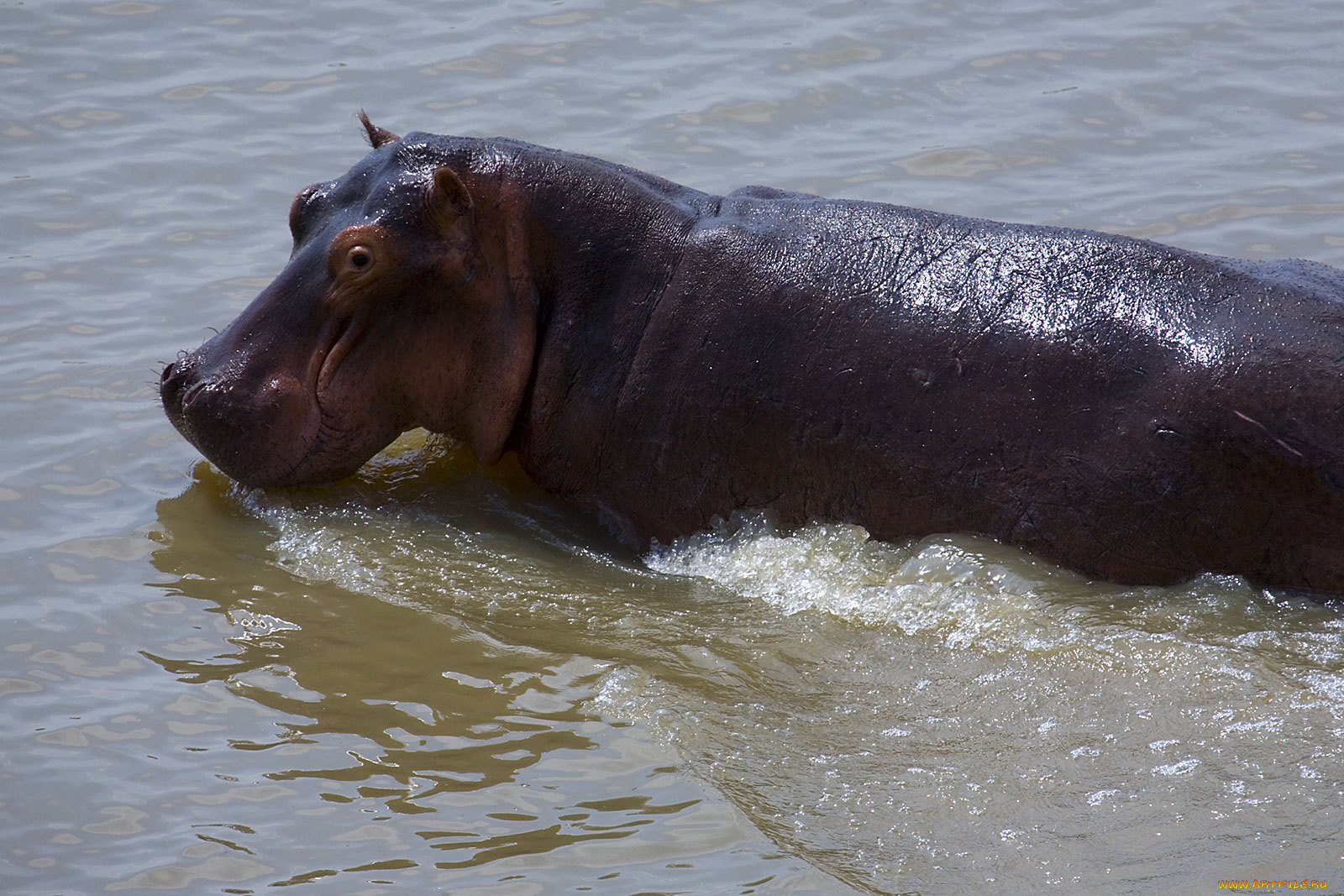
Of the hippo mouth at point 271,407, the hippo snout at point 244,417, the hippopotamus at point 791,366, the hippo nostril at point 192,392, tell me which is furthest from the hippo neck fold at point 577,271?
the hippo nostril at point 192,392

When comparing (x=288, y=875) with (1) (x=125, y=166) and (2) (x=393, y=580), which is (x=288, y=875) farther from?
(1) (x=125, y=166)

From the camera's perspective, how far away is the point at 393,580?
221 inches

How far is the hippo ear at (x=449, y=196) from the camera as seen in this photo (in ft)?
18.5

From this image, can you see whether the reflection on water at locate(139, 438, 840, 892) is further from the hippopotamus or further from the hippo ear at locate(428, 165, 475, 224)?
the hippo ear at locate(428, 165, 475, 224)

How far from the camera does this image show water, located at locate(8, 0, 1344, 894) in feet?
13.1

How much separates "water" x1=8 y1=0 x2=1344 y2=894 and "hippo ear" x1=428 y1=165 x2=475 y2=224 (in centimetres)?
110

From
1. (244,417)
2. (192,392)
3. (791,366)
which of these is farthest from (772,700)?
(192,392)

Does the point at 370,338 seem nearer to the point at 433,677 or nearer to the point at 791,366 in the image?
the point at 433,677

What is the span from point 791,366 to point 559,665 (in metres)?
1.26

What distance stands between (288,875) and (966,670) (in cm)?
195

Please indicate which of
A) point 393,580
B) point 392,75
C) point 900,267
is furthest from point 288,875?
point 392,75

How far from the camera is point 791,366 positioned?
538 centimetres

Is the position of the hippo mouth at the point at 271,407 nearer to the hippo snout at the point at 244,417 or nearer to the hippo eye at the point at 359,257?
the hippo snout at the point at 244,417

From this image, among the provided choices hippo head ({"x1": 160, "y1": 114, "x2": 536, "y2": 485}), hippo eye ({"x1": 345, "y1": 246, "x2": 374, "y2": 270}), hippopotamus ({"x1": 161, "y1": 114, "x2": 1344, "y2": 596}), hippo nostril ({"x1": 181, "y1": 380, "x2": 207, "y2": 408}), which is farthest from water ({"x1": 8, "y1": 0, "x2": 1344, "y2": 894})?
hippo eye ({"x1": 345, "y1": 246, "x2": 374, "y2": 270})
